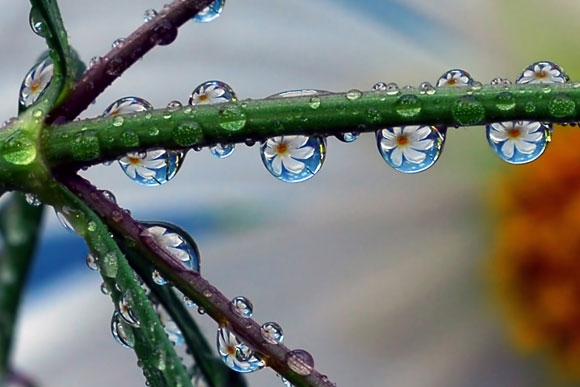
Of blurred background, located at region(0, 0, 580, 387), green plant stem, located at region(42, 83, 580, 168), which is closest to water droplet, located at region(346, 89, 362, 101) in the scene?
green plant stem, located at region(42, 83, 580, 168)

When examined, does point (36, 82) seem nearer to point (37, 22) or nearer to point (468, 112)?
point (37, 22)

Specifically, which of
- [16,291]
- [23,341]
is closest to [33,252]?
[16,291]

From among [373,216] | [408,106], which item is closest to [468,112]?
[408,106]

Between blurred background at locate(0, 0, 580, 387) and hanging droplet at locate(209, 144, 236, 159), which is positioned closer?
hanging droplet at locate(209, 144, 236, 159)

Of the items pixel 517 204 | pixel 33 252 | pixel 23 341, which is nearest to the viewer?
pixel 33 252

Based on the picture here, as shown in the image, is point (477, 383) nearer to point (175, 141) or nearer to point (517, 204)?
point (517, 204)

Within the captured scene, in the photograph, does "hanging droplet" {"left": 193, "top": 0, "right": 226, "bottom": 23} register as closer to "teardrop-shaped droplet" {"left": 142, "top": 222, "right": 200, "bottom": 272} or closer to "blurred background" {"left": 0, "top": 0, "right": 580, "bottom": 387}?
"teardrop-shaped droplet" {"left": 142, "top": 222, "right": 200, "bottom": 272}

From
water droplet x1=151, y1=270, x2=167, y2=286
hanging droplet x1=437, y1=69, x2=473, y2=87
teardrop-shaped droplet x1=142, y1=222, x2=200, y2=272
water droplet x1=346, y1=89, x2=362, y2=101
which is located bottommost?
hanging droplet x1=437, y1=69, x2=473, y2=87
